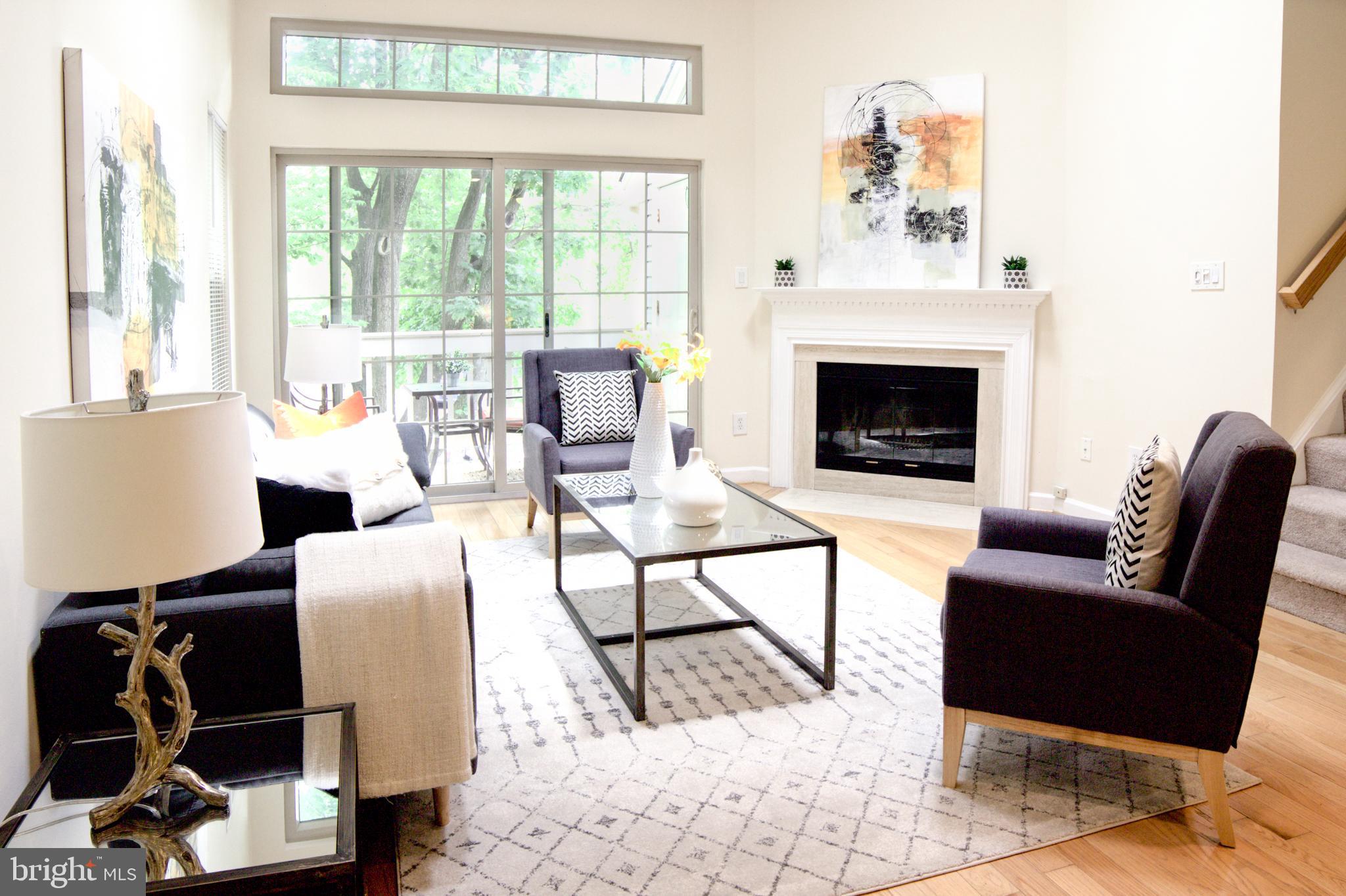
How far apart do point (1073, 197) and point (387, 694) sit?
4.59 m

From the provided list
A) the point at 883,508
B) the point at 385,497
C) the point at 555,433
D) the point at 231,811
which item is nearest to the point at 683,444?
the point at 555,433

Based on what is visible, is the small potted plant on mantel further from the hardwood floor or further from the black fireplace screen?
the hardwood floor

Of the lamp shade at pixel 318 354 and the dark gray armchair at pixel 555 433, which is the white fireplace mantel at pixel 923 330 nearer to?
the dark gray armchair at pixel 555 433

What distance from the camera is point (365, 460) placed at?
12.1 ft

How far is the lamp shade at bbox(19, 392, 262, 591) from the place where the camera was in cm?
141

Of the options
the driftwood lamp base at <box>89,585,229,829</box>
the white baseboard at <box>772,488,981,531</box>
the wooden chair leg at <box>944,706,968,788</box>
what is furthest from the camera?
the white baseboard at <box>772,488,981,531</box>

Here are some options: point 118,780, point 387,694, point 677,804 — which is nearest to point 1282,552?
point 677,804

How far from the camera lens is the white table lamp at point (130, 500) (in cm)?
141

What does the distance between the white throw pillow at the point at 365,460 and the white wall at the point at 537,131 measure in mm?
1968

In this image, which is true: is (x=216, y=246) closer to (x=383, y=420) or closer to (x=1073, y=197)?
(x=383, y=420)

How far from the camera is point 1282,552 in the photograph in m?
4.01

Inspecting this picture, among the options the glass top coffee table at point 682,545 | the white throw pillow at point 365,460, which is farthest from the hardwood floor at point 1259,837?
the white throw pillow at point 365,460

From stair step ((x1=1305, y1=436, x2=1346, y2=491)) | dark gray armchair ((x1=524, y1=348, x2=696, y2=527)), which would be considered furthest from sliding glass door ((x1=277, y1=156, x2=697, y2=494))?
stair step ((x1=1305, y1=436, x2=1346, y2=491))

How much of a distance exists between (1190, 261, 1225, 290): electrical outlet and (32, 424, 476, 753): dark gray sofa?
368cm
